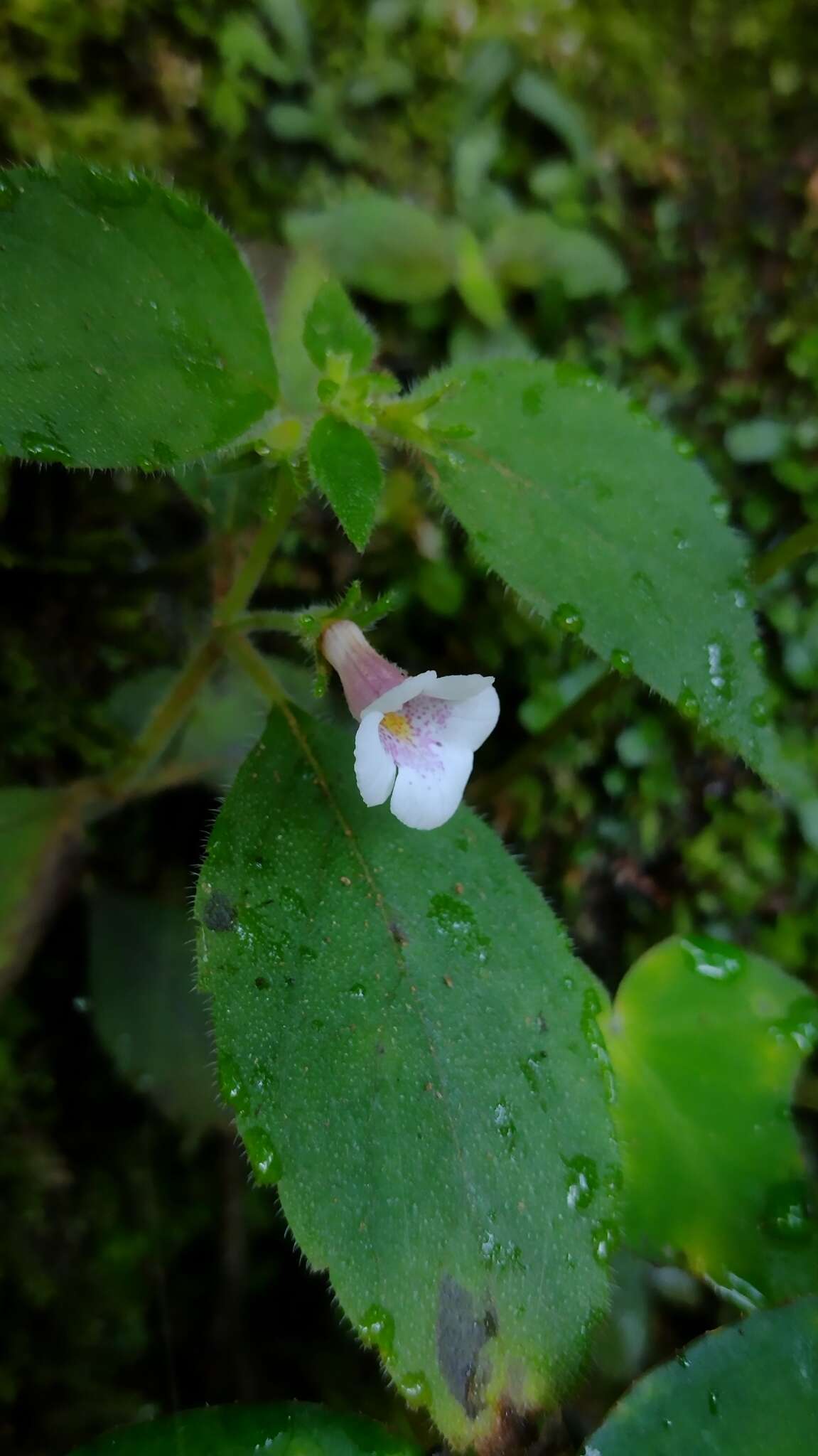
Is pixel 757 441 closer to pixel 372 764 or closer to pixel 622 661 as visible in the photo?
pixel 622 661

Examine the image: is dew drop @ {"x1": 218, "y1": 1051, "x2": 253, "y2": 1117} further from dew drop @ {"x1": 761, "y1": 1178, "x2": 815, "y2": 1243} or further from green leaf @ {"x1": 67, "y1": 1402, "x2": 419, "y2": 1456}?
dew drop @ {"x1": 761, "y1": 1178, "x2": 815, "y2": 1243}

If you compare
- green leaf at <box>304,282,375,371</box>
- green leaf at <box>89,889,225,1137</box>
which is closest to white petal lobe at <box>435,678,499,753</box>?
green leaf at <box>304,282,375,371</box>

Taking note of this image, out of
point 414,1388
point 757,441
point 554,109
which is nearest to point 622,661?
point 414,1388

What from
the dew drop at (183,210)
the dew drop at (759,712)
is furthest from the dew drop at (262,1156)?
the dew drop at (183,210)

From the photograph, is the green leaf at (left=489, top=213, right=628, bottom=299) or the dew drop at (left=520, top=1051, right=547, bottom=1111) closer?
the dew drop at (left=520, top=1051, right=547, bottom=1111)

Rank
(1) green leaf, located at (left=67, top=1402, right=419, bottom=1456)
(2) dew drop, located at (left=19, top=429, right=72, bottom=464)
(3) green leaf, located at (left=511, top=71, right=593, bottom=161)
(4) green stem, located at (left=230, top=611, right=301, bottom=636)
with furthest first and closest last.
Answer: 1. (3) green leaf, located at (left=511, top=71, right=593, bottom=161)
2. (4) green stem, located at (left=230, top=611, right=301, bottom=636)
3. (1) green leaf, located at (left=67, top=1402, right=419, bottom=1456)
4. (2) dew drop, located at (left=19, top=429, right=72, bottom=464)

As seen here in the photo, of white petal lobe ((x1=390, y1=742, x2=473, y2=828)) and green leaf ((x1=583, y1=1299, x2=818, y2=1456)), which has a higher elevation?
white petal lobe ((x1=390, y1=742, x2=473, y2=828))

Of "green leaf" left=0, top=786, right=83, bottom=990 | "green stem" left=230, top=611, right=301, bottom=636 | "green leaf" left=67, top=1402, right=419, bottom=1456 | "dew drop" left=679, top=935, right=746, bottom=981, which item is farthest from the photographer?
"dew drop" left=679, top=935, right=746, bottom=981

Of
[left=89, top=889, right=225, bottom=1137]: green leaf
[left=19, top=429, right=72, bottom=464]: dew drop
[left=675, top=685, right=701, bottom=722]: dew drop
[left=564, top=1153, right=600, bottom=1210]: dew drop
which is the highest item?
[left=675, top=685, right=701, bottom=722]: dew drop
